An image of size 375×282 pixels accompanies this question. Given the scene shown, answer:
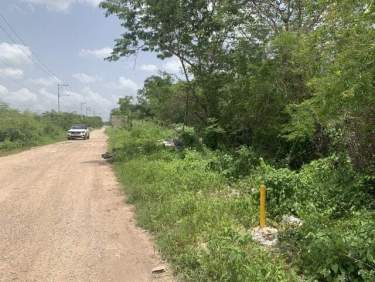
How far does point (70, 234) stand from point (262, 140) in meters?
11.8

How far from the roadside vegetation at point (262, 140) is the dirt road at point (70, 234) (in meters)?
0.63

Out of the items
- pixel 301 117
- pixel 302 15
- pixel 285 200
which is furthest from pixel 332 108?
pixel 302 15

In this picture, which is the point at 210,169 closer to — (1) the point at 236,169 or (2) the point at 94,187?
(1) the point at 236,169

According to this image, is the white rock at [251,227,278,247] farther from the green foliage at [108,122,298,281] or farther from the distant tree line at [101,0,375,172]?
the distant tree line at [101,0,375,172]

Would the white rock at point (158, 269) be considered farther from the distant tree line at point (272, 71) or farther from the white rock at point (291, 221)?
the distant tree line at point (272, 71)

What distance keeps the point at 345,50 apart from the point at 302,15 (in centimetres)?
1017

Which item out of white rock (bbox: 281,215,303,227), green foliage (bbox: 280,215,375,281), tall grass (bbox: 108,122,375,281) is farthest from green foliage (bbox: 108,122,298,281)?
white rock (bbox: 281,215,303,227)

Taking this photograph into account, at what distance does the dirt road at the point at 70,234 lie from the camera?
7.41 m

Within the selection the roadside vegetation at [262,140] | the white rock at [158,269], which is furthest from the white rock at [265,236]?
the white rock at [158,269]

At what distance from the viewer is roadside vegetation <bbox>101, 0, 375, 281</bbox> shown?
718 cm

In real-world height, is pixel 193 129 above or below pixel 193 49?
below

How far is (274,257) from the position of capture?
720 cm

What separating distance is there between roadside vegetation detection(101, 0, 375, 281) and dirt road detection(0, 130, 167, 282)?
0.63 m

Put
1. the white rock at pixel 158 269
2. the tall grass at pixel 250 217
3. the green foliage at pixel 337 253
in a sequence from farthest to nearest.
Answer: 1. the white rock at pixel 158 269
2. the tall grass at pixel 250 217
3. the green foliage at pixel 337 253
